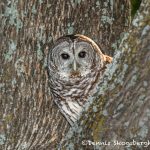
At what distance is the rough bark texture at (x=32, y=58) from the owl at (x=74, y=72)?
0.35ft

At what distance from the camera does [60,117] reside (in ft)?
14.8

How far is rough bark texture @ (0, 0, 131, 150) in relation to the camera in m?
4.32

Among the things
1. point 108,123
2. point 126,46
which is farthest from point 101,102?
point 126,46

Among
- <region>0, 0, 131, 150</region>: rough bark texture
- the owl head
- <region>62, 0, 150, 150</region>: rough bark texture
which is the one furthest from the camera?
the owl head

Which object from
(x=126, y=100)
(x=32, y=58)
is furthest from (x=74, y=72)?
(x=126, y=100)

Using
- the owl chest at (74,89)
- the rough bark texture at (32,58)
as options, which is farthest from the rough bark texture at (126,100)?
the owl chest at (74,89)

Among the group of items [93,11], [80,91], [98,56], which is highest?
[93,11]

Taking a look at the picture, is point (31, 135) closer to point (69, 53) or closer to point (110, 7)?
point (69, 53)

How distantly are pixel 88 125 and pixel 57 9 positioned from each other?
1.67 m

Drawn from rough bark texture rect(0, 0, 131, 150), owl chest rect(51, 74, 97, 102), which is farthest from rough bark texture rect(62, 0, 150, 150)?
owl chest rect(51, 74, 97, 102)

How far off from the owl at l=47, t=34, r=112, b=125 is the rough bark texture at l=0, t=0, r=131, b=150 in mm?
106

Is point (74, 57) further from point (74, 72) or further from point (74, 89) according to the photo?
point (74, 89)

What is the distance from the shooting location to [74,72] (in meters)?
4.68

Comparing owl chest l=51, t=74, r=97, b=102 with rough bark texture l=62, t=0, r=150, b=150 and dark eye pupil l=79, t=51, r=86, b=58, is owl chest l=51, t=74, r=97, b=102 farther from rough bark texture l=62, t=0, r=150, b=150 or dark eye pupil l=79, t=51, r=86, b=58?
rough bark texture l=62, t=0, r=150, b=150
